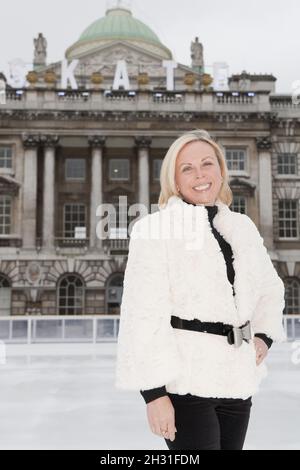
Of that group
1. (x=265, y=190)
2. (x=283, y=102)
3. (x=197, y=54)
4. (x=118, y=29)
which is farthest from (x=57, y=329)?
(x=118, y=29)

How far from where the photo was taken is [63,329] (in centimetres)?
2011

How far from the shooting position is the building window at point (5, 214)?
109 feet

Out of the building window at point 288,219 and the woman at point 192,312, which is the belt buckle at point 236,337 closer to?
the woman at point 192,312

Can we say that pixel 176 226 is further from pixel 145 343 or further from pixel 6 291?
pixel 6 291

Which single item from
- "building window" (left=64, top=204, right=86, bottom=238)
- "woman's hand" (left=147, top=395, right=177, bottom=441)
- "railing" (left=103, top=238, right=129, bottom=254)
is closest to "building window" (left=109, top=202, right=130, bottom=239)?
"railing" (left=103, top=238, right=129, bottom=254)

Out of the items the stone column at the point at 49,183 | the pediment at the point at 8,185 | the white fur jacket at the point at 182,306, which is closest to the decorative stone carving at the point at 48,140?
the stone column at the point at 49,183

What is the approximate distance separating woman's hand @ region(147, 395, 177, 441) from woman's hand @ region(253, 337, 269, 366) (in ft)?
2.11

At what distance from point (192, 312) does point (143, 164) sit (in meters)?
32.0

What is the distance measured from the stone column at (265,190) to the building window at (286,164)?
938mm

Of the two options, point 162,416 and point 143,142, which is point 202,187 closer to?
point 162,416

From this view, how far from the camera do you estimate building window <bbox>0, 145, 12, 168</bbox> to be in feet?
112

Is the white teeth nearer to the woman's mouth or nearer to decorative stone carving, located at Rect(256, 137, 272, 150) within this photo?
the woman's mouth

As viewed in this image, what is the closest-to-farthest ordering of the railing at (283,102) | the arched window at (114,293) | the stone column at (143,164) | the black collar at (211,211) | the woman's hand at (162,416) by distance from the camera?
the woman's hand at (162,416)
the black collar at (211,211)
the arched window at (114,293)
the stone column at (143,164)
the railing at (283,102)

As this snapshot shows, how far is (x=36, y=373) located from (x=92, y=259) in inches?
785
